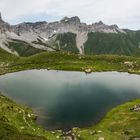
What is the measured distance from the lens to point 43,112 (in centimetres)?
11625

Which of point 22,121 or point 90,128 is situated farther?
point 22,121

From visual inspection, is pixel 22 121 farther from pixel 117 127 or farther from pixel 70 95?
pixel 70 95

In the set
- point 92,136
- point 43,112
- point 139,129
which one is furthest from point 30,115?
point 139,129

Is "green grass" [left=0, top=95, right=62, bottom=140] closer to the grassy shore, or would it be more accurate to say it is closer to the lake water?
the grassy shore

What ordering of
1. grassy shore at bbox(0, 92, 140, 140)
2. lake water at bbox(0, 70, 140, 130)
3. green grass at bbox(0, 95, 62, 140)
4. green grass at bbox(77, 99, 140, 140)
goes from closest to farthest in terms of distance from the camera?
green grass at bbox(0, 95, 62, 140) → grassy shore at bbox(0, 92, 140, 140) → green grass at bbox(77, 99, 140, 140) → lake water at bbox(0, 70, 140, 130)

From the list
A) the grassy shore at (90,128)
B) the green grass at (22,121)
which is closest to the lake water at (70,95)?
the green grass at (22,121)

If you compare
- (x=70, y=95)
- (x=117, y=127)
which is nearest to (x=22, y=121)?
(x=117, y=127)

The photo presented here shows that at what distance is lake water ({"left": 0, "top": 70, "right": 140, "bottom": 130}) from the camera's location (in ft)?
360

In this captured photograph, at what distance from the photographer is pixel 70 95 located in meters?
141

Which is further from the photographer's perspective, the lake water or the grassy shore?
the lake water

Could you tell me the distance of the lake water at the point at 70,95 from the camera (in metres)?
110

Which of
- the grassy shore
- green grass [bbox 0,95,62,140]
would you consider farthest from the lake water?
the grassy shore

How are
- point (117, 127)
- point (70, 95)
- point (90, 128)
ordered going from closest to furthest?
1. point (117, 127)
2. point (90, 128)
3. point (70, 95)

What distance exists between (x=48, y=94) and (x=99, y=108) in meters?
30.8
